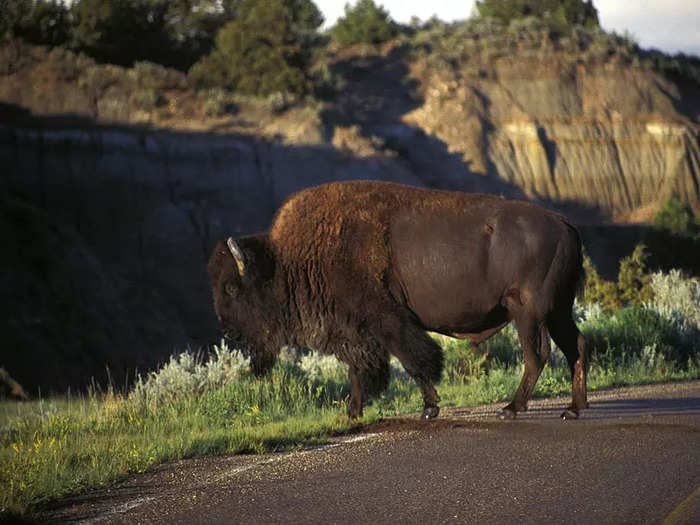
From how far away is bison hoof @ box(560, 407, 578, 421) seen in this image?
858 centimetres

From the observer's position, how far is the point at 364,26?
203ft

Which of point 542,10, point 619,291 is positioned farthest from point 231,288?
point 542,10

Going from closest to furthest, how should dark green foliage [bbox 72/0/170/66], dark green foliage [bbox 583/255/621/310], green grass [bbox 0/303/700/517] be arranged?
green grass [bbox 0/303/700/517]
dark green foliage [bbox 583/255/621/310]
dark green foliage [bbox 72/0/170/66]

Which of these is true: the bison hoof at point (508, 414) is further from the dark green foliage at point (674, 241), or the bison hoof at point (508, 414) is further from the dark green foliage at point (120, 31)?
the dark green foliage at point (120, 31)

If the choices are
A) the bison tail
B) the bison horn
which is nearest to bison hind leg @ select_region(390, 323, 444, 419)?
the bison tail

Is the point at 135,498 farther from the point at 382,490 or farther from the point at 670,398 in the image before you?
the point at 670,398

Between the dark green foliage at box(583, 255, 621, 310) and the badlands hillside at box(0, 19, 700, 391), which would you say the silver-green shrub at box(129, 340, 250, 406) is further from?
the badlands hillside at box(0, 19, 700, 391)

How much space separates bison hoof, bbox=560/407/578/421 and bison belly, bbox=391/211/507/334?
0.94 m

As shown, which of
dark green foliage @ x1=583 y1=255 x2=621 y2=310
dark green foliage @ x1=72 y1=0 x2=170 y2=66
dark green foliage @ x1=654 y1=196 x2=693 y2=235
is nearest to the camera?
dark green foliage @ x1=583 y1=255 x2=621 y2=310

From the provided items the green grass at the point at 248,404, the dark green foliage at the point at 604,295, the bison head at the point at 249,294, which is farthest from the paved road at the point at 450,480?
the dark green foliage at the point at 604,295

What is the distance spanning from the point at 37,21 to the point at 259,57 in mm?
9864

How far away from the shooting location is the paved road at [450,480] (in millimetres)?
5484

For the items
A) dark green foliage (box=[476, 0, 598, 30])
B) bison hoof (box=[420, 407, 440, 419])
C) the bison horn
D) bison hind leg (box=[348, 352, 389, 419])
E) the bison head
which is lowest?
bison hoof (box=[420, 407, 440, 419])

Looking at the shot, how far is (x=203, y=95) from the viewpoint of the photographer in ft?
140
